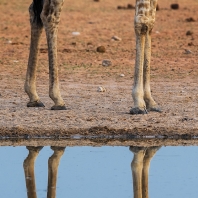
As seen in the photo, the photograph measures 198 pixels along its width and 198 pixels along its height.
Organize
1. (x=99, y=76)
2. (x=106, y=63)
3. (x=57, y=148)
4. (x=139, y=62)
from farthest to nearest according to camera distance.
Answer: (x=106, y=63)
(x=99, y=76)
(x=139, y=62)
(x=57, y=148)

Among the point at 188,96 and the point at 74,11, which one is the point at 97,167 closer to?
the point at 188,96

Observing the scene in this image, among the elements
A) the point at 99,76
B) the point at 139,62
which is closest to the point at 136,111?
the point at 139,62

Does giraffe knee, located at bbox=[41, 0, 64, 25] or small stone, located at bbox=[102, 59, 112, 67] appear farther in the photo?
small stone, located at bbox=[102, 59, 112, 67]

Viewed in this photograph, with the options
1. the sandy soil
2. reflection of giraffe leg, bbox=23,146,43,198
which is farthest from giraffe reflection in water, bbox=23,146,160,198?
the sandy soil

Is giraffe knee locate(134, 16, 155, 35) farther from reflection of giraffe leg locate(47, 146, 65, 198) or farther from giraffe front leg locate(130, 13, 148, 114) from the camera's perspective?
reflection of giraffe leg locate(47, 146, 65, 198)

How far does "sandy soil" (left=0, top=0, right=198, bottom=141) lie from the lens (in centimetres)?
868

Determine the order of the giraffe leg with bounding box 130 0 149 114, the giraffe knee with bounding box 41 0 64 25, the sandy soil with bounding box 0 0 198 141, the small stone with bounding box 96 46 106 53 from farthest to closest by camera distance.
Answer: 1. the small stone with bounding box 96 46 106 53
2. the giraffe knee with bounding box 41 0 64 25
3. the giraffe leg with bounding box 130 0 149 114
4. the sandy soil with bounding box 0 0 198 141

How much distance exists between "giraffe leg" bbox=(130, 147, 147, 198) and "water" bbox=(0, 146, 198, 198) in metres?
0.04

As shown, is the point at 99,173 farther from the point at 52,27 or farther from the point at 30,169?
the point at 52,27

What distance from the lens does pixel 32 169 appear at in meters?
7.23

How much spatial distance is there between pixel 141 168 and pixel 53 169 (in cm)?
76

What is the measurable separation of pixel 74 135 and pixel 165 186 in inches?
76.1

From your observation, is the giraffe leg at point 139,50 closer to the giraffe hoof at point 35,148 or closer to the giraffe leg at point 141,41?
the giraffe leg at point 141,41

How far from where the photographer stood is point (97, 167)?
287 inches
